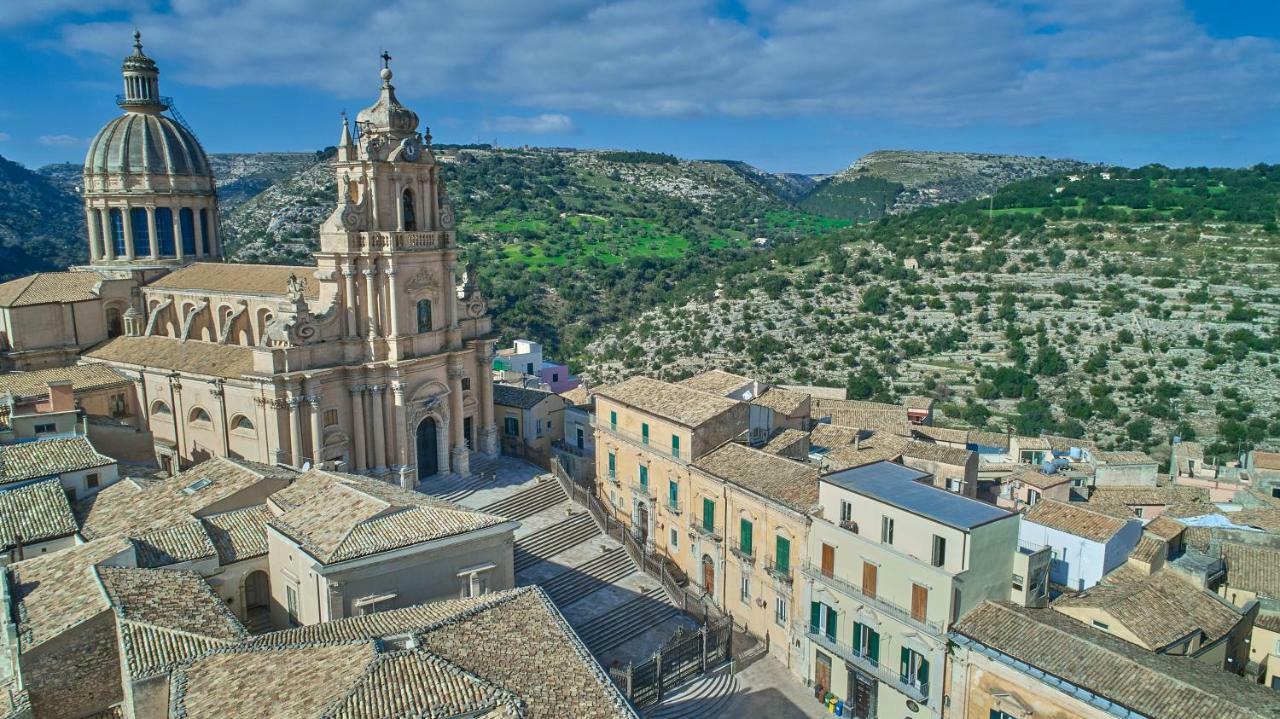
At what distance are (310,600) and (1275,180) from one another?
10446cm

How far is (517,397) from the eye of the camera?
4012 centimetres

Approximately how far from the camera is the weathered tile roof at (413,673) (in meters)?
15.6

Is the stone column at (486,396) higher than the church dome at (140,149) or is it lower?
lower

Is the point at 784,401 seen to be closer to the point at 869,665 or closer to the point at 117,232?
the point at 869,665

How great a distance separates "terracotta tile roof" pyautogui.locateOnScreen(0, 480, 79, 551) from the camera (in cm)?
2417

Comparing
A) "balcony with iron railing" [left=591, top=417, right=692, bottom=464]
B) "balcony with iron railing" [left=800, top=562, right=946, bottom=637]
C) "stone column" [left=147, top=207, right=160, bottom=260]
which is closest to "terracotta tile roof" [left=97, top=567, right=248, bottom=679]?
"balcony with iron railing" [left=800, top=562, right=946, bottom=637]

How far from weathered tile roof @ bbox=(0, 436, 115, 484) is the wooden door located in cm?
2633

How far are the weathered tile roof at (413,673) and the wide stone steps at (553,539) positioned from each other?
37.5 ft

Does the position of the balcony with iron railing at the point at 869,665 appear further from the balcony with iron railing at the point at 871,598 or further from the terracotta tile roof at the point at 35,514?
the terracotta tile roof at the point at 35,514

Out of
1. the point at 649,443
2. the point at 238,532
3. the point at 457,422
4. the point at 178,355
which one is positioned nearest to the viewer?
the point at 238,532

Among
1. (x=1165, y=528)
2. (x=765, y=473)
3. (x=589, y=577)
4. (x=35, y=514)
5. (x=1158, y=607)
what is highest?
(x=35, y=514)

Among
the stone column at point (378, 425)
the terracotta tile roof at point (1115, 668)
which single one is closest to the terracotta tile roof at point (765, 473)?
the terracotta tile roof at point (1115, 668)

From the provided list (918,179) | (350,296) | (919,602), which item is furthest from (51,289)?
(918,179)

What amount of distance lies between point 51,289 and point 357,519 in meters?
27.5
